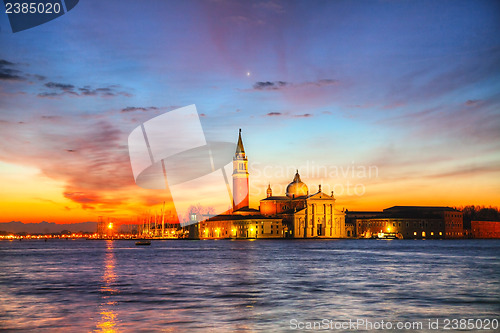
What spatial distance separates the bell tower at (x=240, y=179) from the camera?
544 ft

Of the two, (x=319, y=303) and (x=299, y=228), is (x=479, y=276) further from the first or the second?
(x=299, y=228)

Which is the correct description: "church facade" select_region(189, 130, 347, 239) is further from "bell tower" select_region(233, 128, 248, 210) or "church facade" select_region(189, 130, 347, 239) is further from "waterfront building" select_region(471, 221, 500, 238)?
"waterfront building" select_region(471, 221, 500, 238)

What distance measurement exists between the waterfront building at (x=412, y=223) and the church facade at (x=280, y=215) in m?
16.2

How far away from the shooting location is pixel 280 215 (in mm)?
157375

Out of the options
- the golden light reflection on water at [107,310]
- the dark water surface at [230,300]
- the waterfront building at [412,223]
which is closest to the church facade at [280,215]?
the waterfront building at [412,223]

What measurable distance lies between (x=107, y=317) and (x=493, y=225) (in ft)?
619

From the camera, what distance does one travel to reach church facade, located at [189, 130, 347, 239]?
495ft

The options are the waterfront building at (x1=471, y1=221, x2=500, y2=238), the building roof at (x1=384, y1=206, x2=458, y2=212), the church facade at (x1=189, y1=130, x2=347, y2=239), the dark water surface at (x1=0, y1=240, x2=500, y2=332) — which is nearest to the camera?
the dark water surface at (x1=0, y1=240, x2=500, y2=332)

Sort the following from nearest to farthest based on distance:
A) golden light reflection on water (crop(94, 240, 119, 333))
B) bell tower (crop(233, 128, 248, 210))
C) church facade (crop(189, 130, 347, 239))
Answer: golden light reflection on water (crop(94, 240, 119, 333))
church facade (crop(189, 130, 347, 239))
bell tower (crop(233, 128, 248, 210))

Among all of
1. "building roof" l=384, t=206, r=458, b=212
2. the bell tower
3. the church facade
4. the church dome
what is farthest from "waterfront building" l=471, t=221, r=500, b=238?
the bell tower

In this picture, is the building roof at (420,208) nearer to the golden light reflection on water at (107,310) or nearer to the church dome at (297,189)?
the church dome at (297,189)

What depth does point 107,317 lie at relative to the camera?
19766mm

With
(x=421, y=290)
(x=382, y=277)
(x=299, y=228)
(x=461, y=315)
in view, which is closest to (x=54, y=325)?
(x=461, y=315)

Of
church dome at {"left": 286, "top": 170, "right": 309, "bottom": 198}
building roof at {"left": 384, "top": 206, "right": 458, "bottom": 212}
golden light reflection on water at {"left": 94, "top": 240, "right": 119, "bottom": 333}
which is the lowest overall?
golden light reflection on water at {"left": 94, "top": 240, "right": 119, "bottom": 333}
